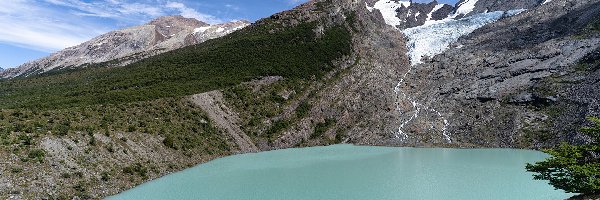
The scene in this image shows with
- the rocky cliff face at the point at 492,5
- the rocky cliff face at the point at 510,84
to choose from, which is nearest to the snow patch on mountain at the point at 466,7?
the rocky cliff face at the point at 492,5

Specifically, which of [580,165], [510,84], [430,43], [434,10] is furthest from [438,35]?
[580,165]

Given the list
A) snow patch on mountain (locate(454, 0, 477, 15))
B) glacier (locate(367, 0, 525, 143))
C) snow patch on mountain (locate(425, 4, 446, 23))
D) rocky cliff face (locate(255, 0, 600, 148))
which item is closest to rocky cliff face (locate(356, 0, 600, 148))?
rocky cliff face (locate(255, 0, 600, 148))

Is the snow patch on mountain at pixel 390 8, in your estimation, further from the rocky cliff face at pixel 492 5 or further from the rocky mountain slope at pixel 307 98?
the rocky mountain slope at pixel 307 98

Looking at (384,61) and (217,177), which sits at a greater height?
(384,61)

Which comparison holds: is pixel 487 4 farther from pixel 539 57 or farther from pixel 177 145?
pixel 177 145

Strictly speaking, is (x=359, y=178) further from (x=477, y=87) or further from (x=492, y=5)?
→ (x=492, y=5)

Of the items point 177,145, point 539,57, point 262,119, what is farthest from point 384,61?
point 177,145

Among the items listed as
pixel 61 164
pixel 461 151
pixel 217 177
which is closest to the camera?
pixel 61 164
